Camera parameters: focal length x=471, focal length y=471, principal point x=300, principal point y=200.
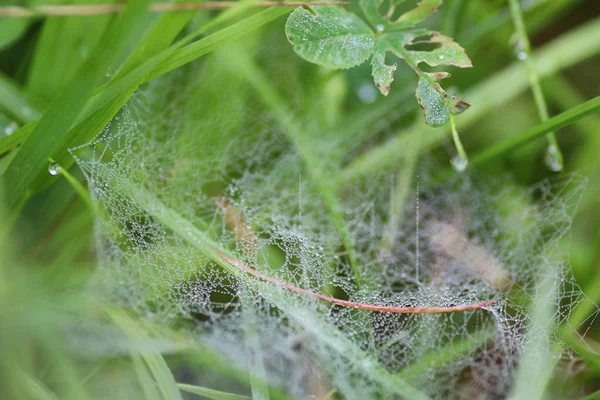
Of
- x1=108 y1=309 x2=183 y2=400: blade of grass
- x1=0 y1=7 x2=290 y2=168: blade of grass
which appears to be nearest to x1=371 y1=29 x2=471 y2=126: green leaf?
x1=0 y1=7 x2=290 y2=168: blade of grass

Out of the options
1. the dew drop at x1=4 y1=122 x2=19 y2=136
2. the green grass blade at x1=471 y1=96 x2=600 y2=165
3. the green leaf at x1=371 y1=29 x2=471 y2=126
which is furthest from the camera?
the dew drop at x1=4 y1=122 x2=19 y2=136

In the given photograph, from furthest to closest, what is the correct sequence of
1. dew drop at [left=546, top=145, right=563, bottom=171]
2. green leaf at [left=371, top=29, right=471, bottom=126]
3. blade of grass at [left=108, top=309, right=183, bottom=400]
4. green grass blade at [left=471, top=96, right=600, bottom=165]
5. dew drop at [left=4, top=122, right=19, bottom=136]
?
dew drop at [left=546, top=145, right=563, bottom=171], dew drop at [left=4, top=122, right=19, bottom=136], blade of grass at [left=108, top=309, right=183, bottom=400], green grass blade at [left=471, top=96, right=600, bottom=165], green leaf at [left=371, top=29, right=471, bottom=126]

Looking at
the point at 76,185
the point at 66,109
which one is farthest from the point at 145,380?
the point at 66,109

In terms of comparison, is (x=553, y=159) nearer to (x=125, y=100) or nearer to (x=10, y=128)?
(x=125, y=100)

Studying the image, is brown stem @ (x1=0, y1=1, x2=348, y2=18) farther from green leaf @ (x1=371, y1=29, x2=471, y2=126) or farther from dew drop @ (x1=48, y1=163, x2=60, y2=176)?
dew drop @ (x1=48, y1=163, x2=60, y2=176)

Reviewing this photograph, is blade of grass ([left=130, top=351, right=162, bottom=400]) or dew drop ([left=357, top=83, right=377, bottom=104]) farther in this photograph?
dew drop ([left=357, top=83, right=377, bottom=104])

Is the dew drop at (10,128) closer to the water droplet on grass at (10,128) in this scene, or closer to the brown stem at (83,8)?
the water droplet on grass at (10,128)

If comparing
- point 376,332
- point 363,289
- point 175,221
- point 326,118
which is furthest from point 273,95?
point 376,332
